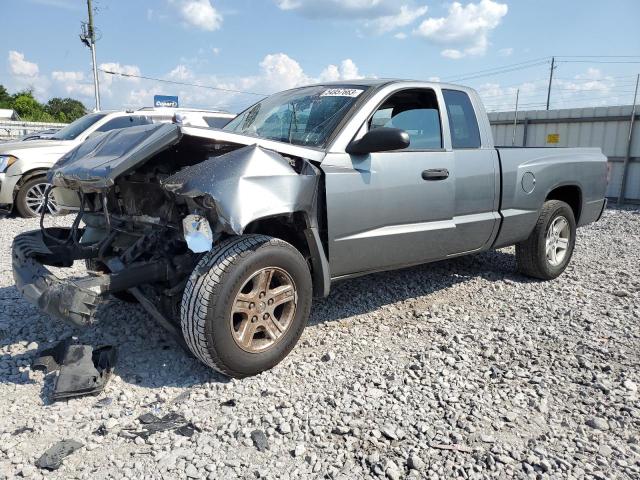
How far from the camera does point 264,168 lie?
298 cm

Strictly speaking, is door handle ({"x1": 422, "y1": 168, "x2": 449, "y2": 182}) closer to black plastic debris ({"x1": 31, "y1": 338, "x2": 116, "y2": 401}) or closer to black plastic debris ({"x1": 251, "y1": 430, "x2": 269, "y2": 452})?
black plastic debris ({"x1": 251, "y1": 430, "x2": 269, "y2": 452})

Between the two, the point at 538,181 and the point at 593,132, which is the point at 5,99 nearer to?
the point at 593,132

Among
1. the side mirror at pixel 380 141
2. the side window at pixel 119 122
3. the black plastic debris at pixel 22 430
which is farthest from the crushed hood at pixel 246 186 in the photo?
the side window at pixel 119 122

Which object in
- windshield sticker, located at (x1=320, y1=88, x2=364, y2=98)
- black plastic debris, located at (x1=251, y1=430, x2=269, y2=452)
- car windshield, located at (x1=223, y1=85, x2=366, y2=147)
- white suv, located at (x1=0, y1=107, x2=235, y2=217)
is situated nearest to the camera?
A: black plastic debris, located at (x1=251, y1=430, x2=269, y2=452)

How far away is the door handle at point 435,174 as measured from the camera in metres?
3.87

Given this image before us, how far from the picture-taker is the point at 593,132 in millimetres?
12445

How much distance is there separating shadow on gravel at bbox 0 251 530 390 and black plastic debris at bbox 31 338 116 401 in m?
0.12

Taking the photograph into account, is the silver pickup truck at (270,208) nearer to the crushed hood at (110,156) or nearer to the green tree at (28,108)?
the crushed hood at (110,156)

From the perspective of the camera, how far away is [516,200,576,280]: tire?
5148mm

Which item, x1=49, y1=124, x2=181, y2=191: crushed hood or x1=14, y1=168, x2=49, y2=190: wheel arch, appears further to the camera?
x1=14, y1=168, x2=49, y2=190: wheel arch

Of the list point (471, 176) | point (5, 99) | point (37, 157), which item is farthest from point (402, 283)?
point (5, 99)

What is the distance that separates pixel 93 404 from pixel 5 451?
498 millimetres

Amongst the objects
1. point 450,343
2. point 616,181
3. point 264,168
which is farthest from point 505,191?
point 616,181

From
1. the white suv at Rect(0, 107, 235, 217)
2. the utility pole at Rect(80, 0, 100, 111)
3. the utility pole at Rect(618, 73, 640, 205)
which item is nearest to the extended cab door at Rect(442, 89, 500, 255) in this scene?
the white suv at Rect(0, 107, 235, 217)
